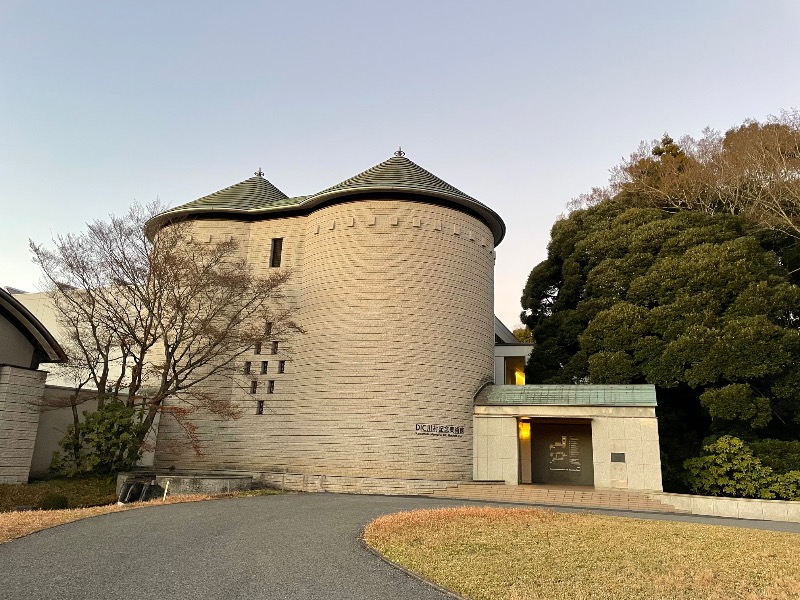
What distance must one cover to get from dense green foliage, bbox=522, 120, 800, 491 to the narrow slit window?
11816 mm

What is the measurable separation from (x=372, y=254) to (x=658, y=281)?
10669 mm

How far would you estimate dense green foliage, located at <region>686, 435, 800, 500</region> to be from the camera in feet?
55.6

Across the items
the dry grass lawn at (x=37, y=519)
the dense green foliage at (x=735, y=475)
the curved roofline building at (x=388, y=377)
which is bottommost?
the dry grass lawn at (x=37, y=519)

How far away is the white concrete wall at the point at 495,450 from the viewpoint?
19203mm

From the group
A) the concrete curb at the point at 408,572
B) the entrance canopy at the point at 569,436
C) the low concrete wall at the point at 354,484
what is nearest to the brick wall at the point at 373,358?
the low concrete wall at the point at 354,484

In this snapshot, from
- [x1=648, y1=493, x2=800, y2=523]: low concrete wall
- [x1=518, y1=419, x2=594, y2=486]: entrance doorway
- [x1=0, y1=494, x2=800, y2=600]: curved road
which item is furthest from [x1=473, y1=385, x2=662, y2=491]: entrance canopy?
[x1=0, y1=494, x2=800, y2=600]: curved road

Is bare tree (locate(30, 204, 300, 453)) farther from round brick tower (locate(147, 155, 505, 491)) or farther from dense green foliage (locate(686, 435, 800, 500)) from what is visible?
dense green foliage (locate(686, 435, 800, 500))

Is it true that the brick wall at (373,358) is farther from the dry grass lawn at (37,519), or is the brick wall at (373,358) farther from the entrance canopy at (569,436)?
the dry grass lawn at (37,519)

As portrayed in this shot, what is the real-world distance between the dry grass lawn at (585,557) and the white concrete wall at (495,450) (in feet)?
27.2

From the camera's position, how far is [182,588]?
6.09 metres

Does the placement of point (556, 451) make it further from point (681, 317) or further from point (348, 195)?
point (348, 195)

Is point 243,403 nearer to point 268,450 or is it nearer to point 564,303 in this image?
point 268,450

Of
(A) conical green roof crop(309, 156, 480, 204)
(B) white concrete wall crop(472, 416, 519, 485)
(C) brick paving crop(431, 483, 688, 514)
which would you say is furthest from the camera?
(A) conical green roof crop(309, 156, 480, 204)

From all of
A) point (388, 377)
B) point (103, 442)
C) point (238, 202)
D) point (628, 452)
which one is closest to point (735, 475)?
point (628, 452)
